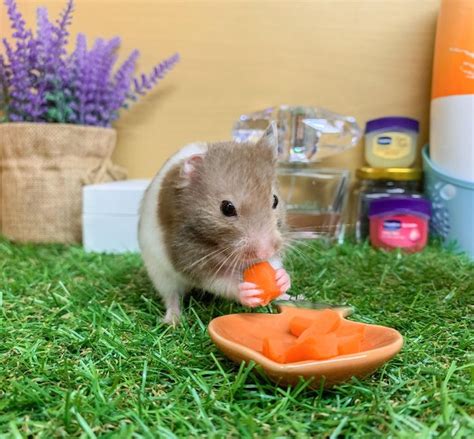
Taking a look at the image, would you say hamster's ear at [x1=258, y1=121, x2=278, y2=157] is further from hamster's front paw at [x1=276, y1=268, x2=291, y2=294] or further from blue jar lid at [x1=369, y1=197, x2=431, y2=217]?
blue jar lid at [x1=369, y1=197, x2=431, y2=217]

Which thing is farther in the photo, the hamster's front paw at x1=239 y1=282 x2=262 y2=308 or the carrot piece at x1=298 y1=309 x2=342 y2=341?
the hamster's front paw at x1=239 y1=282 x2=262 y2=308

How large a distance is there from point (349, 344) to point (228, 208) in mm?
504

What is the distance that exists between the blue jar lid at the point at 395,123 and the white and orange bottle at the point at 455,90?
0.12m

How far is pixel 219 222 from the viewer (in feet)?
4.47

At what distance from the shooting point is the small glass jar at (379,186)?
2.59 m

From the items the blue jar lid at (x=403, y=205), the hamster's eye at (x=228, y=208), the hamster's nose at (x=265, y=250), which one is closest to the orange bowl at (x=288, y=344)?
the hamster's nose at (x=265, y=250)

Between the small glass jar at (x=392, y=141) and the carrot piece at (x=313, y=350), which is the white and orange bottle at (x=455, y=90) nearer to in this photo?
the small glass jar at (x=392, y=141)

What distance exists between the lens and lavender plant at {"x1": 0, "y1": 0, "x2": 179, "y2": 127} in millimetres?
2496

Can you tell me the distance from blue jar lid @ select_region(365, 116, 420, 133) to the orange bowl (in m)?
1.54

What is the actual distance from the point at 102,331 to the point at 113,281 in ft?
2.03

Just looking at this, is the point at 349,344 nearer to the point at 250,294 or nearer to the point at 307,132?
the point at 250,294

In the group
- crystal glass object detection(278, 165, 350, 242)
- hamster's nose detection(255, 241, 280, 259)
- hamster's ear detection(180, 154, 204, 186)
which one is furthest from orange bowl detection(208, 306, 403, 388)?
crystal glass object detection(278, 165, 350, 242)

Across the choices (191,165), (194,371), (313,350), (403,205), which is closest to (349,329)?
(313,350)

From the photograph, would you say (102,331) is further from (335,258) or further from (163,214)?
(335,258)
